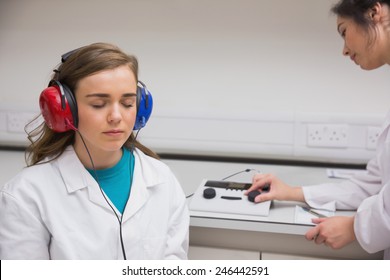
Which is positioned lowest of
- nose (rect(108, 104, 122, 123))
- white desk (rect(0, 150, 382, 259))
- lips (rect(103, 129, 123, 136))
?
white desk (rect(0, 150, 382, 259))

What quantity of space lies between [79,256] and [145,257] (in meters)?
0.18

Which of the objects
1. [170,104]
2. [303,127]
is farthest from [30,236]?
[303,127]

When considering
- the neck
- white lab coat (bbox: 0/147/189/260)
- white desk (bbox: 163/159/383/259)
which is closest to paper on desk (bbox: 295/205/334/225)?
white desk (bbox: 163/159/383/259)

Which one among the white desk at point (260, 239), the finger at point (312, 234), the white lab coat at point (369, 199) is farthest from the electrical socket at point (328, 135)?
the finger at point (312, 234)

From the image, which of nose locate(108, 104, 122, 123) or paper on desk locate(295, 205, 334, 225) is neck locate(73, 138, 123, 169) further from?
paper on desk locate(295, 205, 334, 225)

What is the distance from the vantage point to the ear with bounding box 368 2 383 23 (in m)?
1.04

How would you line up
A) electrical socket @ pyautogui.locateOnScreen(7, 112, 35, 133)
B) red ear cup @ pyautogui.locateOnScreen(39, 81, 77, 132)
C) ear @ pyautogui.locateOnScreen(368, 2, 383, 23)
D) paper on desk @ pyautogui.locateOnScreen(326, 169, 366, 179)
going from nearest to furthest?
red ear cup @ pyautogui.locateOnScreen(39, 81, 77, 132), ear @ pyautogui.locateOnScreen(368, 2, 383, 23), paper on desk @ pyautogui.locateOnScreen(326, 169, 366, 179), electrical socket @ pyautogui.locateOnScreen(7, 112, 35, 133)

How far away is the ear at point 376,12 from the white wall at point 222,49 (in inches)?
26.8

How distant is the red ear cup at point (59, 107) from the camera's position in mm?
936

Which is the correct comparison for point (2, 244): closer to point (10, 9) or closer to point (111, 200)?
point (111, 200)

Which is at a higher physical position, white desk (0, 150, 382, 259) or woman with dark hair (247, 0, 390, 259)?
woman with dark hair (247, 0, 390, 259)

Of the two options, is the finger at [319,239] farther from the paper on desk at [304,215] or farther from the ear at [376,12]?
the ear at [376,12]

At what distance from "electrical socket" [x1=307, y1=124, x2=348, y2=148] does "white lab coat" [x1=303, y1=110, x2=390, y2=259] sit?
33 centimetres

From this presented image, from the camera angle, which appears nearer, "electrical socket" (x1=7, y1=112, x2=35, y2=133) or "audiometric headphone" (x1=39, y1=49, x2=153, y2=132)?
"audiometric headphone" (x1=39, y1=49, x2=153, y2=132)
